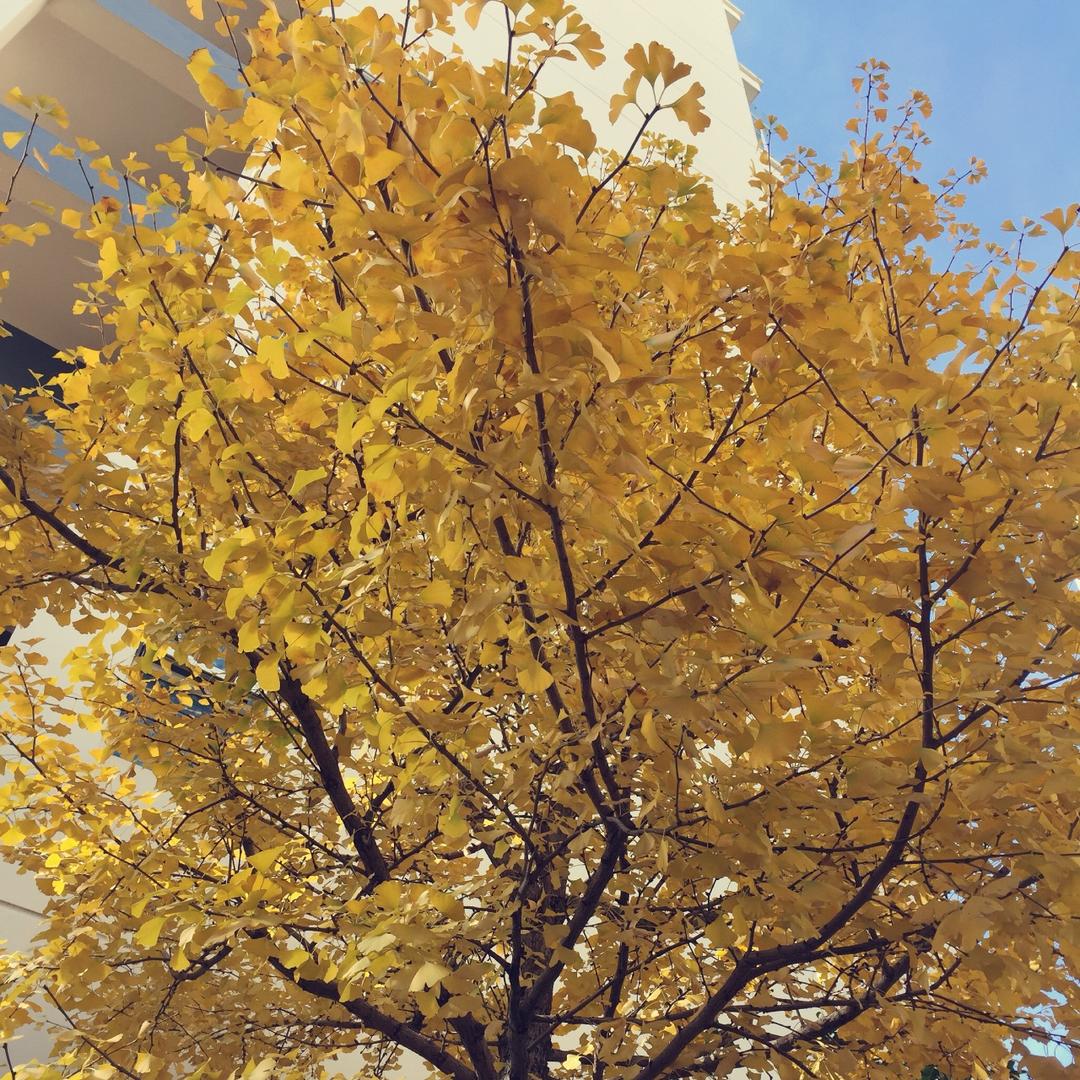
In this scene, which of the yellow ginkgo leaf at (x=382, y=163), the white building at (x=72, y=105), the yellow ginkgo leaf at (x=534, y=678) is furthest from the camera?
the white building at (x=72, y=105)

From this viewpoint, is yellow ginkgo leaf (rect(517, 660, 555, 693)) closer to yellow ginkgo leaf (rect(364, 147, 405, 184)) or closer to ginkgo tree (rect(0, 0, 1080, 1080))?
ginkgo tree (rect(0, 0, 1080, 1080))

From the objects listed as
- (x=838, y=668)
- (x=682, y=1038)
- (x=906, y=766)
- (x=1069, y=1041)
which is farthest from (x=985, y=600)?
(x=682, y=1038)

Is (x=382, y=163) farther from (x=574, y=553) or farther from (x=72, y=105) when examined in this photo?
(x=72, y=105)

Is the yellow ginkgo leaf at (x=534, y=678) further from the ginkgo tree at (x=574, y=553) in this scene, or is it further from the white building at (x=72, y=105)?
the white building at (x=72, y=105)

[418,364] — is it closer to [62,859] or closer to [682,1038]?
[682,1038]

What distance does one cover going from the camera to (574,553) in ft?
5.52

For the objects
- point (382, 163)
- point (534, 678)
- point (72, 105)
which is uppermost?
point (72, 105)

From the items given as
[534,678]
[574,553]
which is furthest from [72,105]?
[534,678]

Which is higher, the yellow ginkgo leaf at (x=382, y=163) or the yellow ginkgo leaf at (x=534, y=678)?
the yellow ginkgo leaf at (x=382, y=163)

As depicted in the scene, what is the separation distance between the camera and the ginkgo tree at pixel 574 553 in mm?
1137

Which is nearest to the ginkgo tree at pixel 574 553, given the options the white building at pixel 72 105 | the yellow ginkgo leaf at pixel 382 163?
the yellow ginkgo leaf at pixel 382 163

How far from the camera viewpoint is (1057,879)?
1.22 meters

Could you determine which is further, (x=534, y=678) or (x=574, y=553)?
(x=574, y=553)

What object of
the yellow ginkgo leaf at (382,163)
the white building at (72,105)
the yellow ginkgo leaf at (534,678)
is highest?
the white building at (72,105)
